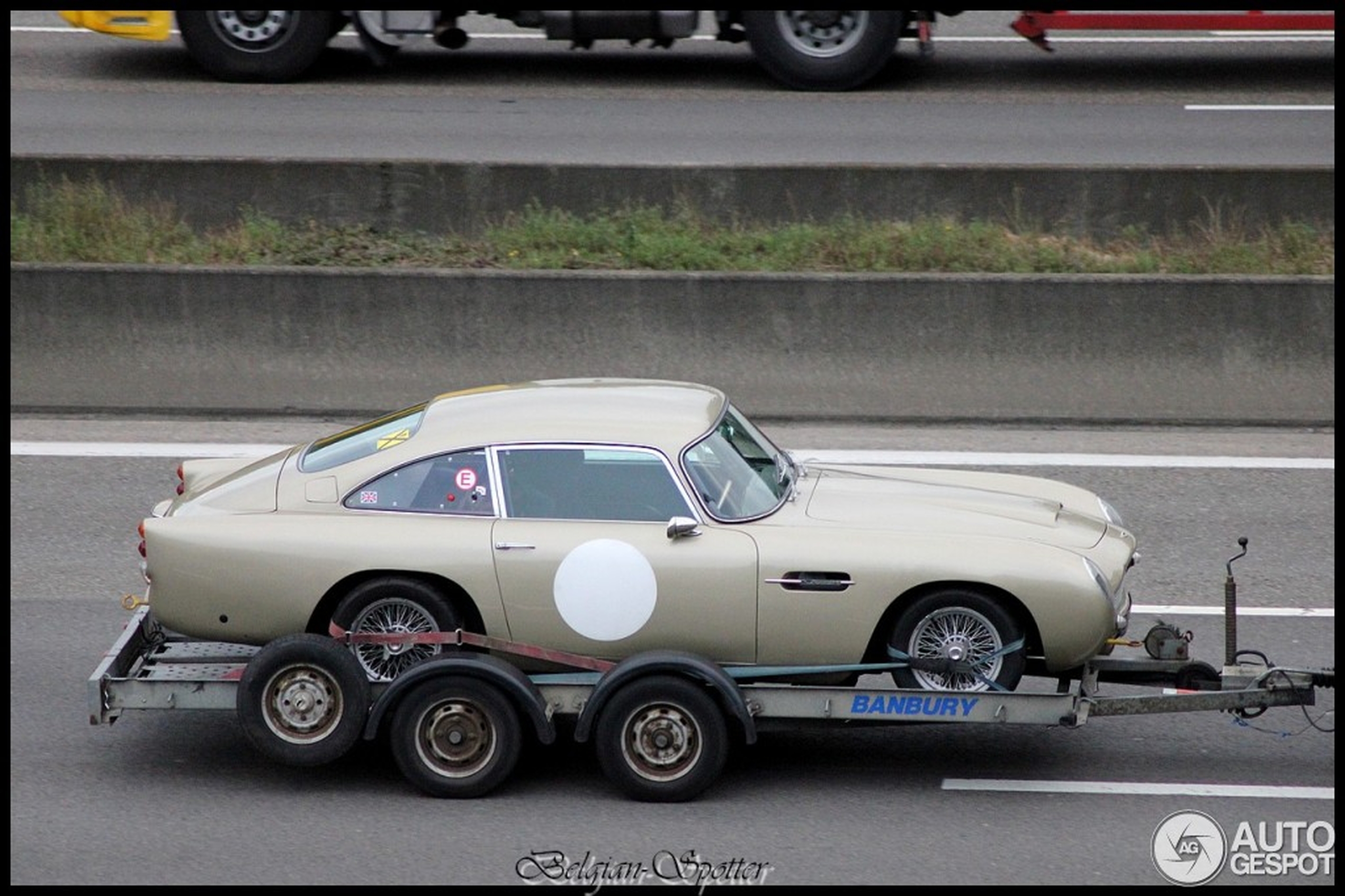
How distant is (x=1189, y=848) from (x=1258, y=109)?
1384 cm

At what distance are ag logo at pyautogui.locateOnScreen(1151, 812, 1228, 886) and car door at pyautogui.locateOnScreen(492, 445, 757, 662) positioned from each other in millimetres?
1651

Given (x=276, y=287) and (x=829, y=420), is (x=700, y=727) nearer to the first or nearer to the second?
(x=829, y=420)

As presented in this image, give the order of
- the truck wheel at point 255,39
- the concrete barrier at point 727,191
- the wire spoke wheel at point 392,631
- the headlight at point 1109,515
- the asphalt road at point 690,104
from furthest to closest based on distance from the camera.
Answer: the truck wheel at point 255,39 < the asphalt road at point 690,104 < the concrete barrier at point 727,191 < the headlight at point 1109,515 < the wire spoke wheel at point 392,631

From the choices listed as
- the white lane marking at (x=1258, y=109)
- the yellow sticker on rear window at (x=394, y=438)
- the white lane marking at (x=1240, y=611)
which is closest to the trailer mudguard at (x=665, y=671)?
the yellow sticker on rear window at (x=394, y=438)

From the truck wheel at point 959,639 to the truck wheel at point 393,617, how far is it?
69.3 inches

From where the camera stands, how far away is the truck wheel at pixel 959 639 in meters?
6.13

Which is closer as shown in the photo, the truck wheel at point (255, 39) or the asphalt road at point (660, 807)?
the asphalt road at point (660, 807)

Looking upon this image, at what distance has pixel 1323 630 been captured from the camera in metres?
7.79

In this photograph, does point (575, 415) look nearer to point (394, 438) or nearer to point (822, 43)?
point (394, 438)

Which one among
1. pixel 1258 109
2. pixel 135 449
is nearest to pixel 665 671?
pixel 135 449

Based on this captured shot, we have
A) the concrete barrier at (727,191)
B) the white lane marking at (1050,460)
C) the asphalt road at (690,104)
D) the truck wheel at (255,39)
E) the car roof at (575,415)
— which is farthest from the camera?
the truck wheel at (255,39)

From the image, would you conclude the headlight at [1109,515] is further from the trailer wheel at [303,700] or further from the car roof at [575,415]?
the trailer wheel at [303,700]

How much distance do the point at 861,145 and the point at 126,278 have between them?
7.53 m

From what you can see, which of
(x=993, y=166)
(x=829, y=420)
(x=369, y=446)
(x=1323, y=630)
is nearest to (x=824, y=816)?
(x=369, y=446)
